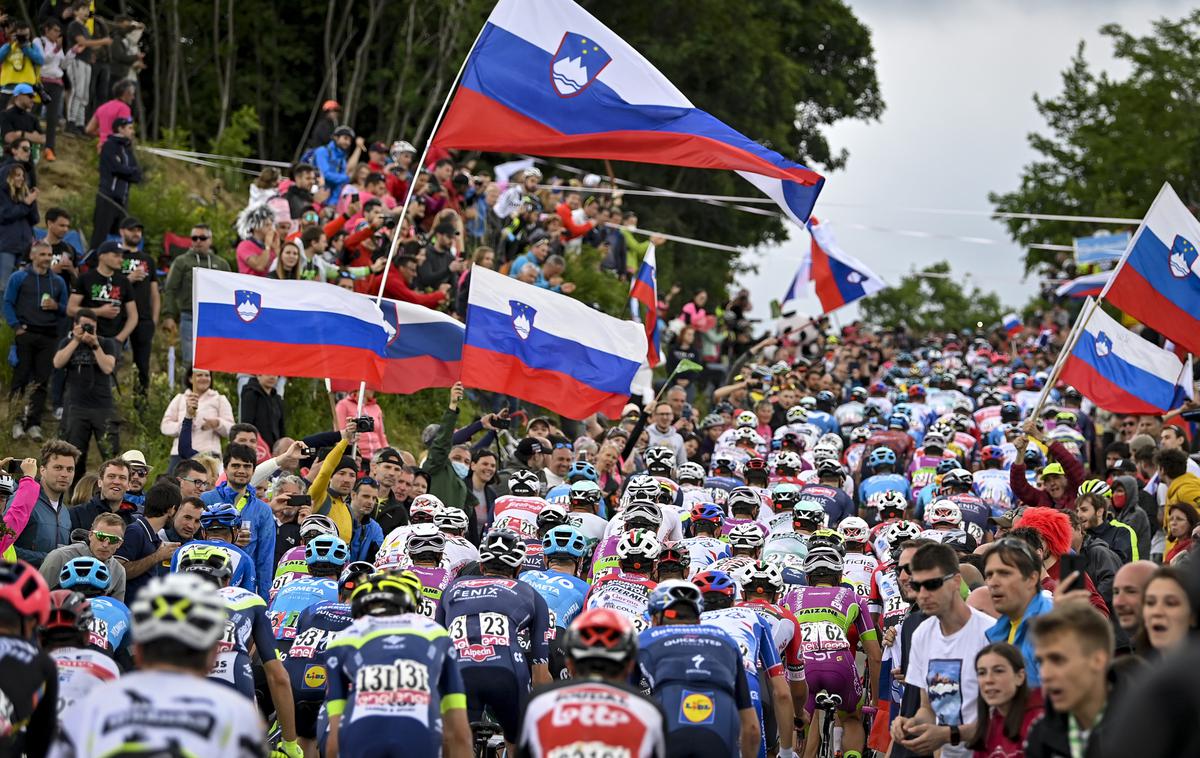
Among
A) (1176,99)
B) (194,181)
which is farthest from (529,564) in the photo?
(1176,99)

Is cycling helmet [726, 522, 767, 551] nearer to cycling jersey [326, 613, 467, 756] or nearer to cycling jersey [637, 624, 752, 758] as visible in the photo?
cycling jersey [637, 624, 752, 758]

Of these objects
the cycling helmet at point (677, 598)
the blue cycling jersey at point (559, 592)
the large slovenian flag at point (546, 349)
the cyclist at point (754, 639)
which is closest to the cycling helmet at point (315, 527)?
the blue cycling jersey at point (559, 592)

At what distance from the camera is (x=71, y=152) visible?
32.3 metres

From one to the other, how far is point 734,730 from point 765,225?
4564 cm

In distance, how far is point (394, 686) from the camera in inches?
400

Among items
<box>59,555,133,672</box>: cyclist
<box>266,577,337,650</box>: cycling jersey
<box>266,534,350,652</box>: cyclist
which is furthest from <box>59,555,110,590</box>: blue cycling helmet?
<box>266,577,337,650</box>: cycling jersey

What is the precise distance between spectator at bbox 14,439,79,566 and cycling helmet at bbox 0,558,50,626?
5665mm

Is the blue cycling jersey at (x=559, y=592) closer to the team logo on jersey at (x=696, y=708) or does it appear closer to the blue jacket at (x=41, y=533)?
the team logo on jersey at (x=696, y=708)

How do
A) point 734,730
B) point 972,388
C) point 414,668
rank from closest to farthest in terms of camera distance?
point 414,668 → point 734,730 → point 972,388

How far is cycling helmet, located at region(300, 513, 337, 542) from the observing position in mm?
14391

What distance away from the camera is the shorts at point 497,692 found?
42.0ft

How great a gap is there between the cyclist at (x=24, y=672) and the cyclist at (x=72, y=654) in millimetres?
910

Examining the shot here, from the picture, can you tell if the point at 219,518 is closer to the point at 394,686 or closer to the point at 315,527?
the point at 315,527

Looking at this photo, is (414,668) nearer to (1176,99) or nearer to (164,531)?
(164,531)
